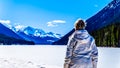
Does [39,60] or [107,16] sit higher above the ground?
[107,16]

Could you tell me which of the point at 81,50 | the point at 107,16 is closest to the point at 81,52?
the point at 81,50

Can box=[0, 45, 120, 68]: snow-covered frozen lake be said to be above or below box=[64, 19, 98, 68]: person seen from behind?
above

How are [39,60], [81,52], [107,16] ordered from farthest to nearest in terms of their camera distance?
[107,16]
[39,60]
[81,52]

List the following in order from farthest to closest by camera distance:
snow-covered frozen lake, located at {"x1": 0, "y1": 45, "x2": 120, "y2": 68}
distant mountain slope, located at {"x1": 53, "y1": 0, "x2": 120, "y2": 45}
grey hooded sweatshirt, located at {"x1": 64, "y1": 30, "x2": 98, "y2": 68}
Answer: distant mountain slope, located at {"x1": 53, "y1": 0, "x2": 120, "y2": 45} → snow-covered frozen lake, located at {"x1": 0, "y1": 45, "x2": 120, "y2": 68} → grey hooded sweatshirt, located at {"x1": 64, "y1": 30, "x2": 98, "y2": 68}

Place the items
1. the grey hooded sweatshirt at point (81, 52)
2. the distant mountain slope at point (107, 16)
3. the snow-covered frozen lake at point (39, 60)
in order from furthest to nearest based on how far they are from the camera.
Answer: the distant mountain slope at point (107, 16)
the snow-covered frozen lake at point (39, 60)
the grey hooded sweatshirt at point (81, 52)

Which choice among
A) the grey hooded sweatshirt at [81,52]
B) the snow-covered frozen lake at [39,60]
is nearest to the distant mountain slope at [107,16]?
the snow-covered frozen lake at [39,60]

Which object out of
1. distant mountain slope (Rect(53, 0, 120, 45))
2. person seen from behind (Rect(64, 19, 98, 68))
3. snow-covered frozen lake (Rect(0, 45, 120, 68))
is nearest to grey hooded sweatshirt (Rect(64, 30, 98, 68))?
person seen from behind (Rect(64, 19, 98, 68))

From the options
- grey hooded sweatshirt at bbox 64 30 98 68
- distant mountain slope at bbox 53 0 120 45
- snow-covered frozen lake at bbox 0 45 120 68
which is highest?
distant mountain slope at bbox 53 0 120 45

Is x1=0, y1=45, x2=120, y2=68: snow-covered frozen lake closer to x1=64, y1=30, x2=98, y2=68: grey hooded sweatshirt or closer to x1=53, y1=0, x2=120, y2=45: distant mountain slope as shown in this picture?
x1=64, y1=30, x2=98, y2=68: grey hooded sweatshirt

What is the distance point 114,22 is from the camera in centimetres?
8500

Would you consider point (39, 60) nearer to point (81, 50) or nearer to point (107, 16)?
point (81, 50)

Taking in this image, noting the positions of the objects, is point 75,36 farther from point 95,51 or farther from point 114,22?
point 114,22

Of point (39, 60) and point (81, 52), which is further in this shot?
point (39, 60)

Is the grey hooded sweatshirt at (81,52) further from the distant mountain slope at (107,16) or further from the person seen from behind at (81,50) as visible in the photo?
the distant mountain slope at (107,16)
